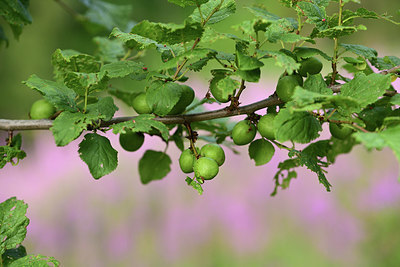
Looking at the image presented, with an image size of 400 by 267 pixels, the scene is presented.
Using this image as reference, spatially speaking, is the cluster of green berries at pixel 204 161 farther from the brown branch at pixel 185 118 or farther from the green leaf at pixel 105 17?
the green leaf at pixel 105 17

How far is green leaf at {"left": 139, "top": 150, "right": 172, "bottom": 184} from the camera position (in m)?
0.56

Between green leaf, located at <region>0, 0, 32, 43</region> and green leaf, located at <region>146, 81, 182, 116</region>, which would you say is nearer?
green leaf, located at <region>146, 81, 182, 116</region>

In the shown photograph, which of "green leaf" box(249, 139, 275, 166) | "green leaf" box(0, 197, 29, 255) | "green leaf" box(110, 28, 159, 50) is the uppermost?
"green leaf" box(110, 28, 159, 50)

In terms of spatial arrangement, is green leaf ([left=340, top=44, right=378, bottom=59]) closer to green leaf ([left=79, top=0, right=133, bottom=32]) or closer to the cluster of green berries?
the cluster of green berries

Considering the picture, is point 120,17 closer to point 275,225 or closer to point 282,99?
point 282,99

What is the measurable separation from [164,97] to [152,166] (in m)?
0.19

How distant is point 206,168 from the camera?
377 mm

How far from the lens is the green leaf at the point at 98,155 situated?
1.26 feet

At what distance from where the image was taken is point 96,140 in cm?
40

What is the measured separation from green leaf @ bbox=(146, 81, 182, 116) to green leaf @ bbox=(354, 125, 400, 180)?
0.16 metres

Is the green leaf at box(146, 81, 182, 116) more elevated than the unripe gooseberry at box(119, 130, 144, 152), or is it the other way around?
the green leaf at box(146, 81, 182, 116)

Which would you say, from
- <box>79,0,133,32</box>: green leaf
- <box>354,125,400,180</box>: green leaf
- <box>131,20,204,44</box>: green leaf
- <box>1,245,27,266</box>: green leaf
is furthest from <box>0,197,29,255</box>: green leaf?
<box>79,0,133,32</box>: green leaf

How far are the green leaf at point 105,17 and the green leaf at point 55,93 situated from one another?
427 millimetres

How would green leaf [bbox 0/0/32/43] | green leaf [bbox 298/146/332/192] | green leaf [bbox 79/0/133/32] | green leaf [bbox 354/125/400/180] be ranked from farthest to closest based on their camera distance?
1. green leaf [bbox 79/0/133/32]
2. green leaf [bbox 0/0/32/43]
3. green leaf [bbox 298/146/332/192]
4. green leaf [bbox 354/125/400/180]
